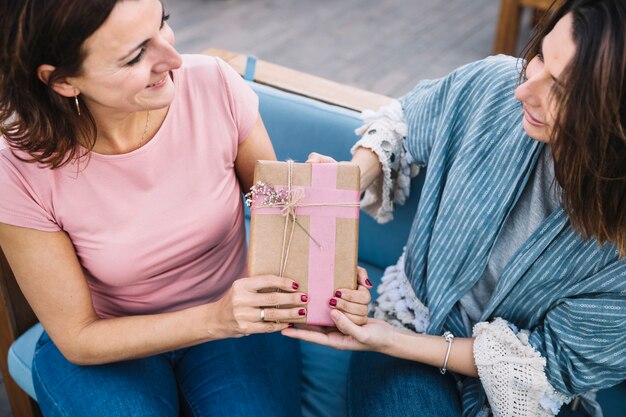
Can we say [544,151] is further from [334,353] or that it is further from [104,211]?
[104,211]

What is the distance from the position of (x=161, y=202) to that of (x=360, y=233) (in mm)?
737

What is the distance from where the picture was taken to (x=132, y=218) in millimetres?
1273

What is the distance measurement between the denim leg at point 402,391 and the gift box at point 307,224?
28 cm

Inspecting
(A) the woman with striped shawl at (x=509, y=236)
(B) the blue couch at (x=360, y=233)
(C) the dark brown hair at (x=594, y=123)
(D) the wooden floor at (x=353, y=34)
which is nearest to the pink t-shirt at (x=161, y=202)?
(A) the woman with striped shawl at (x=509, y=236)

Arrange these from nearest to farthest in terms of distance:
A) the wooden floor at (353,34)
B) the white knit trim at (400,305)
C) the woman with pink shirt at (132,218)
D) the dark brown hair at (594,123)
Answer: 1. the dark brown hair at (594,123)
2. the woman with pink shirt at (132,218)
3. the white knit trim at (400,305)
4. the wooden floor at (353,34)

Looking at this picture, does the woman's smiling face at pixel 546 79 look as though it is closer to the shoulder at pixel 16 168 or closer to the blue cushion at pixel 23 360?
the shoulder at pixel 16 168

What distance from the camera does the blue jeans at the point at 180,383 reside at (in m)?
1.27

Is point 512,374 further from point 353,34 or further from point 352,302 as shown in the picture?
point 353,34

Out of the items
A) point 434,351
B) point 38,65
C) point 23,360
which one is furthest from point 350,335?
point 23,360

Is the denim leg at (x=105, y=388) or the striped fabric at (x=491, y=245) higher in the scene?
the striped fabric at (x=491, y=245)

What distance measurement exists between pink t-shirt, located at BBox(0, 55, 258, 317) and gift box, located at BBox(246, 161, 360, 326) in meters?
0.19

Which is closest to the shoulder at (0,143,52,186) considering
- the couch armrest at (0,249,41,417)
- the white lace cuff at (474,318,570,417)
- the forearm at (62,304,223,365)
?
the forearm at (62,304,223,365)

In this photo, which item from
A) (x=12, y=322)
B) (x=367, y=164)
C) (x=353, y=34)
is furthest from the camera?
(x=353, y=34)

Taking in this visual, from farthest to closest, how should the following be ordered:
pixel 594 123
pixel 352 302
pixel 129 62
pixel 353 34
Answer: pixel 353 34
pixel 352 302
pixel 129 62
pixel 594 123
